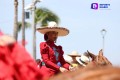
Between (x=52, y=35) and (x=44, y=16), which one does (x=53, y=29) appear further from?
(x=44, y=16)

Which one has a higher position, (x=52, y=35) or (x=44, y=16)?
(x=52, y=35)

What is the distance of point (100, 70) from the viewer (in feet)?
5.33

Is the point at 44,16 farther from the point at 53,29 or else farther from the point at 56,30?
the point at 53,29

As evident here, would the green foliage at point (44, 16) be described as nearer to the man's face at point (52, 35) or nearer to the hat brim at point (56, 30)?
the hat brim at point (56, 30)

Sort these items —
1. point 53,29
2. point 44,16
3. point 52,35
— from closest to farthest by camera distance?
point 52,35, point 53,29, point 44,16

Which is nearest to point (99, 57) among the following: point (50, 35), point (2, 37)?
point (50, 35)

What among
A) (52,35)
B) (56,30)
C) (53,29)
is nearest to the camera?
(52,35)

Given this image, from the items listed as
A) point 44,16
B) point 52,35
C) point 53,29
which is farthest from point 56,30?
point 44,16

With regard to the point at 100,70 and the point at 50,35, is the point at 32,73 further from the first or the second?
the point at 50,35

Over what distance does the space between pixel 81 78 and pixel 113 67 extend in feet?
0.52

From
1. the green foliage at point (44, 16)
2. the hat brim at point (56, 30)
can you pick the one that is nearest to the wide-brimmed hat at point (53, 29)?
the hat brim at point (56, 30)

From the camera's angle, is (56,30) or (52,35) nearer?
(52,35)

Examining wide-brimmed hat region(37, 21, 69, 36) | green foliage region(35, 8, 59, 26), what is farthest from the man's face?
green foliage region(35, 8, 59, 26)

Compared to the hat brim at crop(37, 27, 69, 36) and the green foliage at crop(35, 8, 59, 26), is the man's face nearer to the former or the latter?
the hat brim at crop(37, 27, 69, 36)
